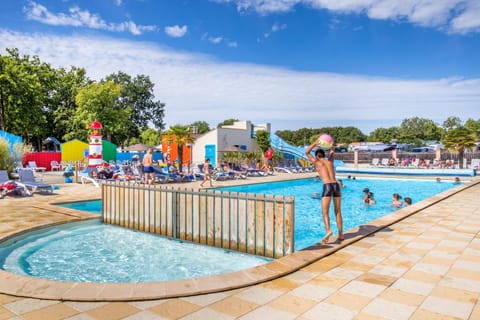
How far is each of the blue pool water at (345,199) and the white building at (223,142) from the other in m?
11.9

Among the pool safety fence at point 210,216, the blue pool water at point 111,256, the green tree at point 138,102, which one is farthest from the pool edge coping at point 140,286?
the green tree at point 138,102

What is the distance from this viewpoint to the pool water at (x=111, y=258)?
501 cm

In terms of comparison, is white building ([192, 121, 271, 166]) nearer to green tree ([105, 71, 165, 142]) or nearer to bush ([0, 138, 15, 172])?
bush ([0, 138, 15, 172])

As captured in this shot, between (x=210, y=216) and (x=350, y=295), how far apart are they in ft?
10.2

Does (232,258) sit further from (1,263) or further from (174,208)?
(1,263)

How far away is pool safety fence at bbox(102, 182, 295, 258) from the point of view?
197 inches

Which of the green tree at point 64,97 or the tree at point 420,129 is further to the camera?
the tree at point 420,129

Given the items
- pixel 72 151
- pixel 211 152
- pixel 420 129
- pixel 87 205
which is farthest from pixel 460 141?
pixel 420 129

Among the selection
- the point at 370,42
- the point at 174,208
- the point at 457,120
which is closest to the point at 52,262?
the point at 174,208

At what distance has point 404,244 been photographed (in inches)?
201

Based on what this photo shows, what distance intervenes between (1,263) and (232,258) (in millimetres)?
3449

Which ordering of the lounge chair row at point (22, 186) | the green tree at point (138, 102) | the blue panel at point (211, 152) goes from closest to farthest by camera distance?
the lounge chair row at point (22, 186) < the blue panel at point (211, 152) < the green tree at point (138, 102)

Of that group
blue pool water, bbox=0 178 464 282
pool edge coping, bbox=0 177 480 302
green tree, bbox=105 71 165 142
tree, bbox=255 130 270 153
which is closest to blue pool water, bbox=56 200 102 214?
blue pool water, bbox=0 178 464 282

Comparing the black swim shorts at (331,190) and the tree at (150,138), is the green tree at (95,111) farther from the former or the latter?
the black swim shorts at (331,190)
